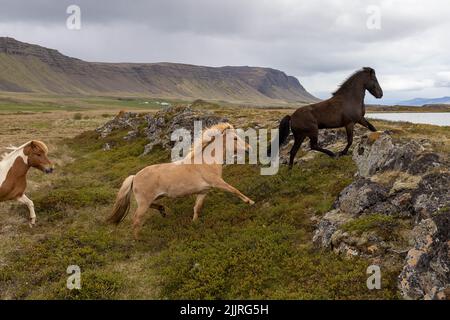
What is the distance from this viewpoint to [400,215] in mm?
9969

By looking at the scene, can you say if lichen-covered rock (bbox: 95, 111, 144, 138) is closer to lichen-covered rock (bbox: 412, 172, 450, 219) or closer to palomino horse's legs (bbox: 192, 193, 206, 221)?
palomino horse's legs (bbox: 192, 193, 206, 221)

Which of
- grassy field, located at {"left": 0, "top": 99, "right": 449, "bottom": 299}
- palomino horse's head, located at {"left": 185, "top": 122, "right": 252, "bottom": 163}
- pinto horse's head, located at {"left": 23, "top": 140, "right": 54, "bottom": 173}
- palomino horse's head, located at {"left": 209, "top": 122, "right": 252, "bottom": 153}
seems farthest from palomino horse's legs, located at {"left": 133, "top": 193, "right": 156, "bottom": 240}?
pinto horse's head, located at {"left": 23, "top": 140, "right": 54, "bottom": 173}

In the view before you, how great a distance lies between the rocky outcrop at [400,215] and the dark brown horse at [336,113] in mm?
1772

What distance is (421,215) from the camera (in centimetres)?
929

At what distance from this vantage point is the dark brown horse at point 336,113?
47.6 ft

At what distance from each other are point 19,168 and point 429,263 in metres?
13.5

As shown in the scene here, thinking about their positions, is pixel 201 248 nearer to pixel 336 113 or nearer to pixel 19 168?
pixel 336 113

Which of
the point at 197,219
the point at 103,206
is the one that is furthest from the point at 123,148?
the point at 197,219

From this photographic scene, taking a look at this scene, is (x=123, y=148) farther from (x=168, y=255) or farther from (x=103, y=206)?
(x=168, y=255)

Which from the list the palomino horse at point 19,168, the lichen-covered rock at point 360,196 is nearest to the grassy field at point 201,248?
the lichen-covered rock at point 360,196

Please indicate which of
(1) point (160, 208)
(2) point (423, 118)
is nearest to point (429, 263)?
(1) point (160, 208)

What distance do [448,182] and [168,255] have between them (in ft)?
26.1

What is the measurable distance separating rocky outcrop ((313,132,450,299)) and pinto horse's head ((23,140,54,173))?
10.3 meters
